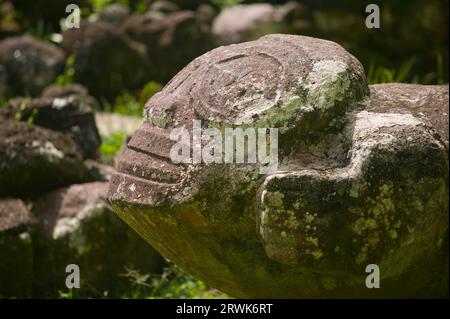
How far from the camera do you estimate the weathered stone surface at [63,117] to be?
5.17m

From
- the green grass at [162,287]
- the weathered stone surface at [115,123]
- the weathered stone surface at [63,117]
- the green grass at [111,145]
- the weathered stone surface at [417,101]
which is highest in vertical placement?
the weathered stone surface at [417,101]

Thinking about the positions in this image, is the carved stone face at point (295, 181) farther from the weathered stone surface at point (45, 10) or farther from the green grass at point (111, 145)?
the weathered stone surface at point (45, 10)

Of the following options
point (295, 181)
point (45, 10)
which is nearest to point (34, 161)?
point (295, 181)

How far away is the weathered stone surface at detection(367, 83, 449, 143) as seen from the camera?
2891 mm

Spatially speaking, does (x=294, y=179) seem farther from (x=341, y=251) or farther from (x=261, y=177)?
(x=341, y=251)

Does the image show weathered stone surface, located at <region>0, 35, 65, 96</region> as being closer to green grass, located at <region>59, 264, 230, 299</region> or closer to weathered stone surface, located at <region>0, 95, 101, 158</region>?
weathered stone surface, located at <region>0, 95, 101, 158</region>

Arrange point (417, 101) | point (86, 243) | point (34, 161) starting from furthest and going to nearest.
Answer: point (34, 161) → point (86, 243) → point (417, 101)

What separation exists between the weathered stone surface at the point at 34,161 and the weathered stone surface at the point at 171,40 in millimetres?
4908

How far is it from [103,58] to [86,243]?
4946 mm

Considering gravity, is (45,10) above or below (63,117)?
above

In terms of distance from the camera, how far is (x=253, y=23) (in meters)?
9.45

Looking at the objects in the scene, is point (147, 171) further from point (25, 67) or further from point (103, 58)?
point (103, 58)

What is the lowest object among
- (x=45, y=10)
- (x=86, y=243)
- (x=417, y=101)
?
(x=86, y=243)

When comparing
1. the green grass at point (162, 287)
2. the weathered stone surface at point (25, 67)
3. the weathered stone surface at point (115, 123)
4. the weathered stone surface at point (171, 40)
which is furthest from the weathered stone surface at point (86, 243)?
the weathered stone surface at point (171, 40)
